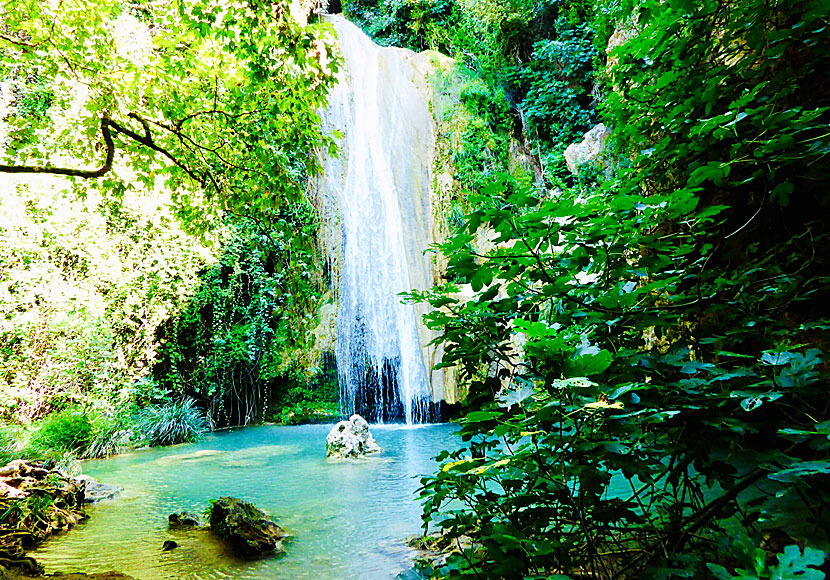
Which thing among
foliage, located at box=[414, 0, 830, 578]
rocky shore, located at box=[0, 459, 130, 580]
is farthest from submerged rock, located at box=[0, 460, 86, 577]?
foliage, located at box=[414, 0, 830, 578]

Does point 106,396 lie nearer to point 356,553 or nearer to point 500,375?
point 356,553

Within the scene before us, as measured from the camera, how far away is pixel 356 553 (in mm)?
2975

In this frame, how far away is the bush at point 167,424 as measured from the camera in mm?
8248

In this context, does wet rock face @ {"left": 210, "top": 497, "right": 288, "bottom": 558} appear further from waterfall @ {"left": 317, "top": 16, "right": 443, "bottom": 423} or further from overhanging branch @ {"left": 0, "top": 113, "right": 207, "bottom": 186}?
waterfall @ {"left": 317, "top": 16, "right": 443, "bottom": 423}

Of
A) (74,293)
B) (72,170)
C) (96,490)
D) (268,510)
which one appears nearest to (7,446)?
(96,490)

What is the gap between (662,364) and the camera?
3.50 ft

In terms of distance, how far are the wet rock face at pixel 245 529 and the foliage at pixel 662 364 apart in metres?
2.45

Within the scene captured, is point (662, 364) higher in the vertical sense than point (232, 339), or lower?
lower

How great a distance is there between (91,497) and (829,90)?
6.60 metres

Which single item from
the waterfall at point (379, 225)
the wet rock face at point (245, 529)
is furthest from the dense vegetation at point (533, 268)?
the wet rock face at point (245, 529)

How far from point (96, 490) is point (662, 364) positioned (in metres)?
5.97

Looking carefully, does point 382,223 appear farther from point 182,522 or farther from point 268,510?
point 182,522

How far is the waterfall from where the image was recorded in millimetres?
10820

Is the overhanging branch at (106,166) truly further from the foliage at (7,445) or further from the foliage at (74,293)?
the foliage at (7,445)
